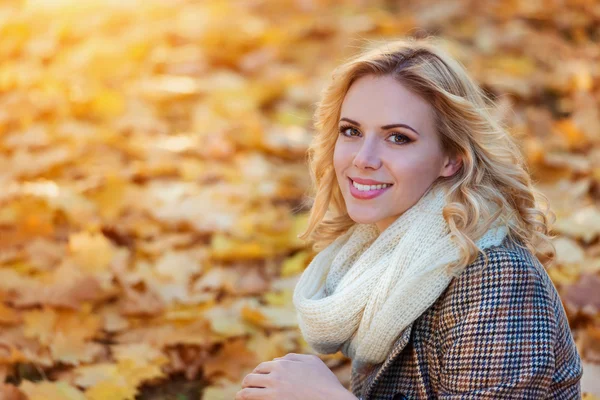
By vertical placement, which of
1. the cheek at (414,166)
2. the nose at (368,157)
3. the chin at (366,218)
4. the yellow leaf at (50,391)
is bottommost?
the yellow leaf at (50,391)

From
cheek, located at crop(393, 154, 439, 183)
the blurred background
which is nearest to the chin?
cheek, located at crop(393, 154, 439, 183)

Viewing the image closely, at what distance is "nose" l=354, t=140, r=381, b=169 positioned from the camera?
178 centimetres

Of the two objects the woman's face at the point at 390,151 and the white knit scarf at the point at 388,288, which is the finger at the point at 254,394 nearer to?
the white knit scarf at the point at 388,288

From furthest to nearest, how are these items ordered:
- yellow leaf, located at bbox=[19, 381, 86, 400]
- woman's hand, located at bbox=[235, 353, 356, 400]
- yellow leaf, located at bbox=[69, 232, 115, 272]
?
yellow leaf, located at bbox=[69, 232, 115, 272] → yellow leaf, located at bbox=[19, 381, 86, 400] → woman's hand, located at bbox=[235, 353, 356, 400]

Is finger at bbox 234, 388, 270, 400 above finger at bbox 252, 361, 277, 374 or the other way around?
the other way around

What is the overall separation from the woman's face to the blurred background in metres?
0.93

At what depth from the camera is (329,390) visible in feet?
5.55

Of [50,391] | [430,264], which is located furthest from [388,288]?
[50,391]

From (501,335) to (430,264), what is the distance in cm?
22

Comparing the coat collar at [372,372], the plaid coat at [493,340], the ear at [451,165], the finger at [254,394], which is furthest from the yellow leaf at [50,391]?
the ear at [451,165]

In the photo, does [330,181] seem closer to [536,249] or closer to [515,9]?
[536,249]

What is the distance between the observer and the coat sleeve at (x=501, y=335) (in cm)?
158

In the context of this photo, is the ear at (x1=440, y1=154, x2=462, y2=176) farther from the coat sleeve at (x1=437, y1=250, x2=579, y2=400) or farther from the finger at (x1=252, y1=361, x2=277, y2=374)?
the finger at (x1=252, y1=361, x2=277, y2=374)

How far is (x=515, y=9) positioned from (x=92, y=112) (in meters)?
3.43
